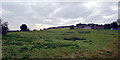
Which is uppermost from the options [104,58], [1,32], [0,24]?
[0,24]

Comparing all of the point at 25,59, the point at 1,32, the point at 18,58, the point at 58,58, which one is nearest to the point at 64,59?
the point at 58,58

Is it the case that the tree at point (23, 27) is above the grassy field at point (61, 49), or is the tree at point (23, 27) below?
above

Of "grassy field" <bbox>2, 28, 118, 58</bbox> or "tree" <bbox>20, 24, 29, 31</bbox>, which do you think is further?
"tree" <bbox>20, 24, 29, 31</bbox>

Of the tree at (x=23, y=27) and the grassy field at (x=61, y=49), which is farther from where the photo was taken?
the tree at (x=23, y=27)

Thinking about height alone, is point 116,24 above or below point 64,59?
above

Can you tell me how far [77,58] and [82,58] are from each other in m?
0.70

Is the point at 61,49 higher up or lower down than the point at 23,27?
lower down

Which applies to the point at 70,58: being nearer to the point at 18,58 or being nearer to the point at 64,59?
the point at 64,59

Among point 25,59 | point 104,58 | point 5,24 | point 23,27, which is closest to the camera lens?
point 25,59

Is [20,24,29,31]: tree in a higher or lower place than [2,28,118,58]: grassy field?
higher

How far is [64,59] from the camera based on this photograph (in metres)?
10.5

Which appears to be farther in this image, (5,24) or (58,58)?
(5,24)

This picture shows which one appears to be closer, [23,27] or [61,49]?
[61,49]

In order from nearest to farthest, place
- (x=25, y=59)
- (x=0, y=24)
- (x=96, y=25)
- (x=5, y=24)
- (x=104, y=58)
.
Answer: (x=25, y=59) → (x=104, y=58) → (x=0, y=24) → (x=5, y=24) → (x=96, y=25)
